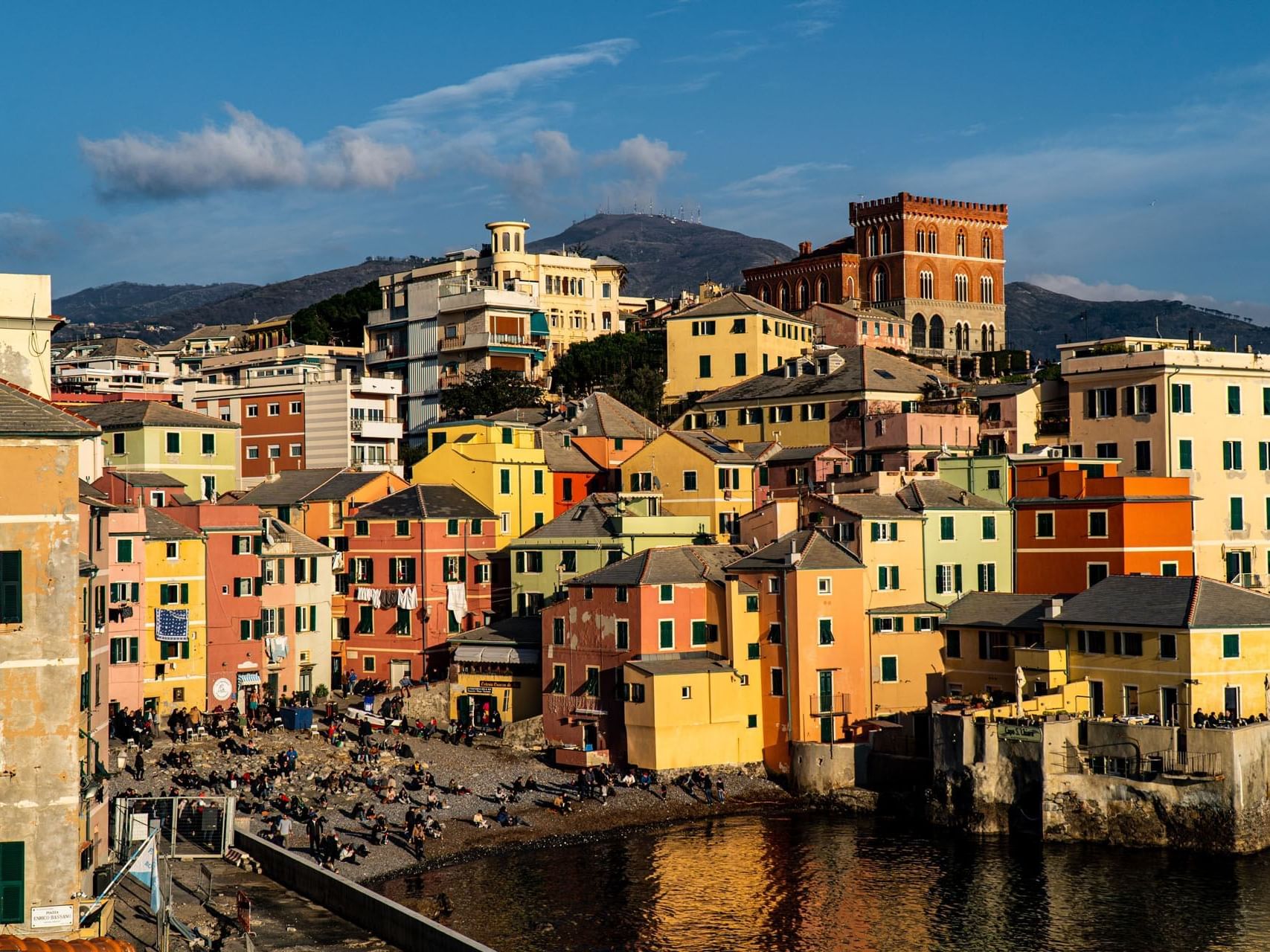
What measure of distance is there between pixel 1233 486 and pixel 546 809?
1629 inches

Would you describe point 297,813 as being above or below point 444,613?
below

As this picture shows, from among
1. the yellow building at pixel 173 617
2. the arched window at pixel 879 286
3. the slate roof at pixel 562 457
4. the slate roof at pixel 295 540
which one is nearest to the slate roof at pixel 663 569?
the slate roof at pixel 295 540

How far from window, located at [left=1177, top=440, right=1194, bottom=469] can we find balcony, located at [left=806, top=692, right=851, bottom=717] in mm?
24071

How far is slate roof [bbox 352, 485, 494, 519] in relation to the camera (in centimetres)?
8844

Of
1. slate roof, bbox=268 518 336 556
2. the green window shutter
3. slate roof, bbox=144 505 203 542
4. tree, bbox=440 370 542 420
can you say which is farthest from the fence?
tree, bbox=440 370 542 420

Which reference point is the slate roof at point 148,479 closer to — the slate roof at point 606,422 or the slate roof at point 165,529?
the slate roof at point 165,529

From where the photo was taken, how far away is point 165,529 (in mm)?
77312

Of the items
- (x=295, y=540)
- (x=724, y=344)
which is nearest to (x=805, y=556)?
(x=295, y=540)

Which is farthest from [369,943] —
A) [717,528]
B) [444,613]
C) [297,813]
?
[717,528]

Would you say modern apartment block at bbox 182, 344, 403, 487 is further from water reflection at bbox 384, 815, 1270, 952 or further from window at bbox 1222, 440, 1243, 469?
window at bbox 1222, 440, 1243, 469

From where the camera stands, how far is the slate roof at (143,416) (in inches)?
3656

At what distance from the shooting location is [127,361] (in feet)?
460

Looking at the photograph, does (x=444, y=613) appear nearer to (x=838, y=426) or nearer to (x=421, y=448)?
(x=838, y=426)

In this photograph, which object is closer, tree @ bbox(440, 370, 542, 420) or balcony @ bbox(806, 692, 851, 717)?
balcony @ bbox(806, 692, 851, 717)
